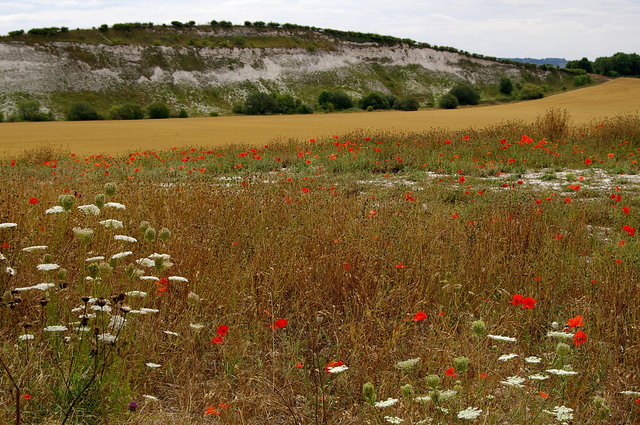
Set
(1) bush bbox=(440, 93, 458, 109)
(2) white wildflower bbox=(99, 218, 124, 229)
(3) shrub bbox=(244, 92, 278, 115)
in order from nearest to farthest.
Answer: (2) white wildflower bbox=(99, 218, 124, 229) → (3) shrub bbox=(244, 92, 278, 115) → (1) bush bbox=(440, 93, 458, 109)

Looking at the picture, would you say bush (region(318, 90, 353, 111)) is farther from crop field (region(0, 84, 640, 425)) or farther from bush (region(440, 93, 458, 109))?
crop field (region(0, 84, 640, 425))

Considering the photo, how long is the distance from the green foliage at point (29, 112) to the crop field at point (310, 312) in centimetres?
5938

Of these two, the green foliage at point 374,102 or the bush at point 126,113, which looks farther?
the green foliage at point 374,102

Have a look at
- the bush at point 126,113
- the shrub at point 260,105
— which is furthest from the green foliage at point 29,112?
the shrub at point 260,105

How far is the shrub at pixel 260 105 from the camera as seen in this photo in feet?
214

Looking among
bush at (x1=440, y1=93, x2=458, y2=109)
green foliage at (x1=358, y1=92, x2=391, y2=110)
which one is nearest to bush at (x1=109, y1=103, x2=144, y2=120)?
green foliage at (x1=358, y1=92, x2=391, y2=110)

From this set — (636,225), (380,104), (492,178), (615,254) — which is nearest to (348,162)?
(492,178)

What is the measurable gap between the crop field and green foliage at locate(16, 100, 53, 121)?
195ft

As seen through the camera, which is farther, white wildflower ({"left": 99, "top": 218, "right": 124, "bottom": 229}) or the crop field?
white wildflower ({"left": 99, "top": 218, "right": 124, "bottom": 229})

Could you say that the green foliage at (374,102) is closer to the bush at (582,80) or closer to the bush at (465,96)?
the bush at (465,96)

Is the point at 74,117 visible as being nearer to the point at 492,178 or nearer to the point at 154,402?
the point at 492,178

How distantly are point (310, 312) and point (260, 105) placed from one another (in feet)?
208

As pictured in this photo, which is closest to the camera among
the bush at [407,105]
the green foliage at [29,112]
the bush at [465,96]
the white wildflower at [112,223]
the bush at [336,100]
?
the white wildflower at [112,223]

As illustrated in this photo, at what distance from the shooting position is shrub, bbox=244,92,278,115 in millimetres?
65250
